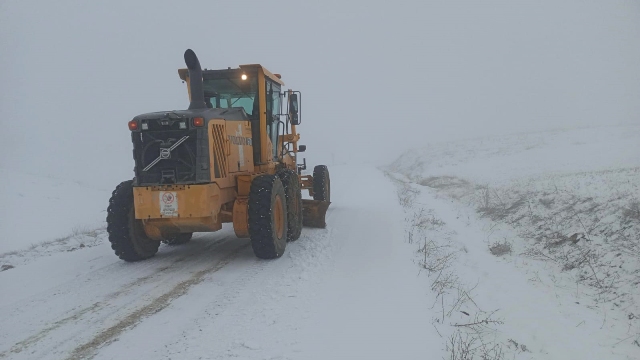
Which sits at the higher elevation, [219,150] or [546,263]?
[219,150]

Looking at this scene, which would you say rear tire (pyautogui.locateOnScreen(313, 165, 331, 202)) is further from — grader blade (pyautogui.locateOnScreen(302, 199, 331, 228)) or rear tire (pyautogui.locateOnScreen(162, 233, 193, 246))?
rear tire (pyautogui.locateOnScreen(162, 233, 193, 246))

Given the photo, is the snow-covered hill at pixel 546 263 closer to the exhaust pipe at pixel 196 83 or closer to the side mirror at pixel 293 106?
the side mirror at pixel 293 106

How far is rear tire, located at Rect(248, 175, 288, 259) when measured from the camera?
6199mm

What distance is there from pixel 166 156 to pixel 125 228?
4.41 ft

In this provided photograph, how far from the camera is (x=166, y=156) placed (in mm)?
6066

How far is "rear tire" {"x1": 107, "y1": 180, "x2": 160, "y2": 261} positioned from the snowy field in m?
0.22

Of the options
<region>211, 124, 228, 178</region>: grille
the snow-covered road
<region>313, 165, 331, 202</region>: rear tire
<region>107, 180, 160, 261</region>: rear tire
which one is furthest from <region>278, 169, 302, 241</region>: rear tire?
<region>313, 165, 331, 202</region>: rear tire

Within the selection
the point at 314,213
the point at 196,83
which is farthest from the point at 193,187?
the point at 314,213

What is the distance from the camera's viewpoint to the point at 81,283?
5.43m

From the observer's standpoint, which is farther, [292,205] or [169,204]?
[292,205]

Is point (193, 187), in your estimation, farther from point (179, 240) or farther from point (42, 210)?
point (42, 210)

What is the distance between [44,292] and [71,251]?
269cm

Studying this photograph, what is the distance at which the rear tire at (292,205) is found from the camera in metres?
7.73

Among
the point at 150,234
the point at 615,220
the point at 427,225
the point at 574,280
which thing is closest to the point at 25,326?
the point at 150,234
